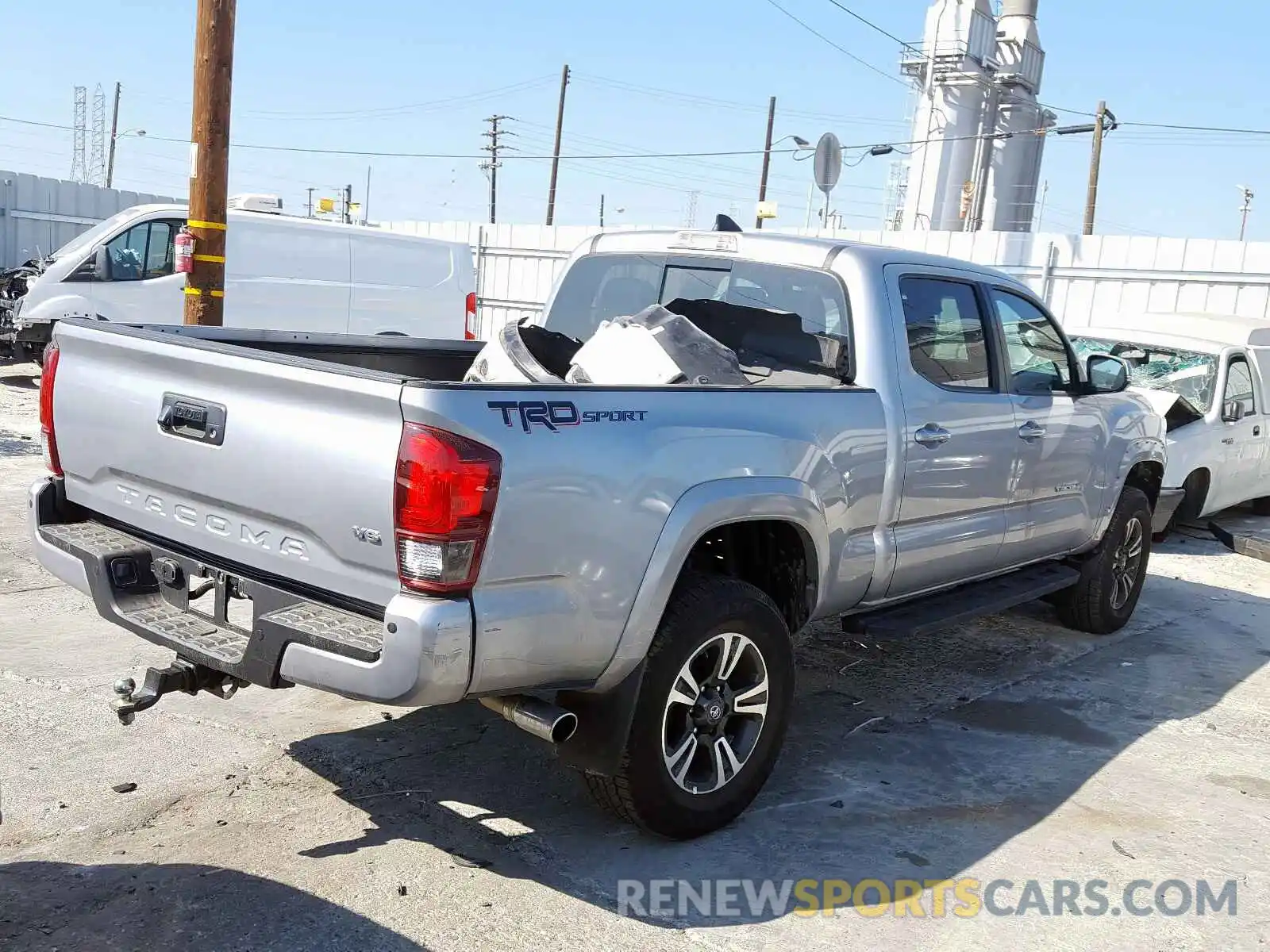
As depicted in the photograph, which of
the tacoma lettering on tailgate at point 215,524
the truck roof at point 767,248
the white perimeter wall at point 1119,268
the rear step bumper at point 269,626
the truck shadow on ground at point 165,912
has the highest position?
the white perimeter wall at point 1119,268

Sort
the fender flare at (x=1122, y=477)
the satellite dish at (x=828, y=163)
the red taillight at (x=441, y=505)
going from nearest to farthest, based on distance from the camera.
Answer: the red taillight at (x=441, y=505) < the fender flare at (x=1122, y=477) < the satellite dish at (x=828, y=163)

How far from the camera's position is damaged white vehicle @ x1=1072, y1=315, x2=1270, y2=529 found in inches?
373

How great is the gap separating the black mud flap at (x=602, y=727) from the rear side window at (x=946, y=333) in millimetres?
1971

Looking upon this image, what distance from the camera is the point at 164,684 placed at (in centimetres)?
350

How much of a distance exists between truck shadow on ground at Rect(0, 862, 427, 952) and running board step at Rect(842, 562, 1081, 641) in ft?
7.32

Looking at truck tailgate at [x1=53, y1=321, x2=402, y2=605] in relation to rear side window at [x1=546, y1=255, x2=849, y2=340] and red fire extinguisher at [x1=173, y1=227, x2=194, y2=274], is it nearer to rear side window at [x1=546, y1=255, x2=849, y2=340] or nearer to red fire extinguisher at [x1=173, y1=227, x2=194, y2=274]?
rear side window at [x1=546, y1=255, x2=849, y2=340]

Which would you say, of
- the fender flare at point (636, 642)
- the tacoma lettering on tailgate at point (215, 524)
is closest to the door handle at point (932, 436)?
the fender flare at point (636, 642)

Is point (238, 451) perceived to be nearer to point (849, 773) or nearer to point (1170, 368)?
point (849, 773)

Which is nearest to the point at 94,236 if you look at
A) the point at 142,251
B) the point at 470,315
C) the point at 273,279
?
the point at 142,251

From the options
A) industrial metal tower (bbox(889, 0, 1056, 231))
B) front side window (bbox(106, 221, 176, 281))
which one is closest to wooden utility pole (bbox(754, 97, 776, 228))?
industrial metal tower (bbox(889, 0, 1056, 231))

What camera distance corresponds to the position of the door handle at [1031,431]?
528 cm

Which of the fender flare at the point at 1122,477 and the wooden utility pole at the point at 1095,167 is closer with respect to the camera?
the fender flare at the point at 1122,477

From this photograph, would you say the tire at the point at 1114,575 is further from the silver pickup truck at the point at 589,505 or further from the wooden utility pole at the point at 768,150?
the wooden utility pole at the point at 768,150

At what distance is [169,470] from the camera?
3.53m
